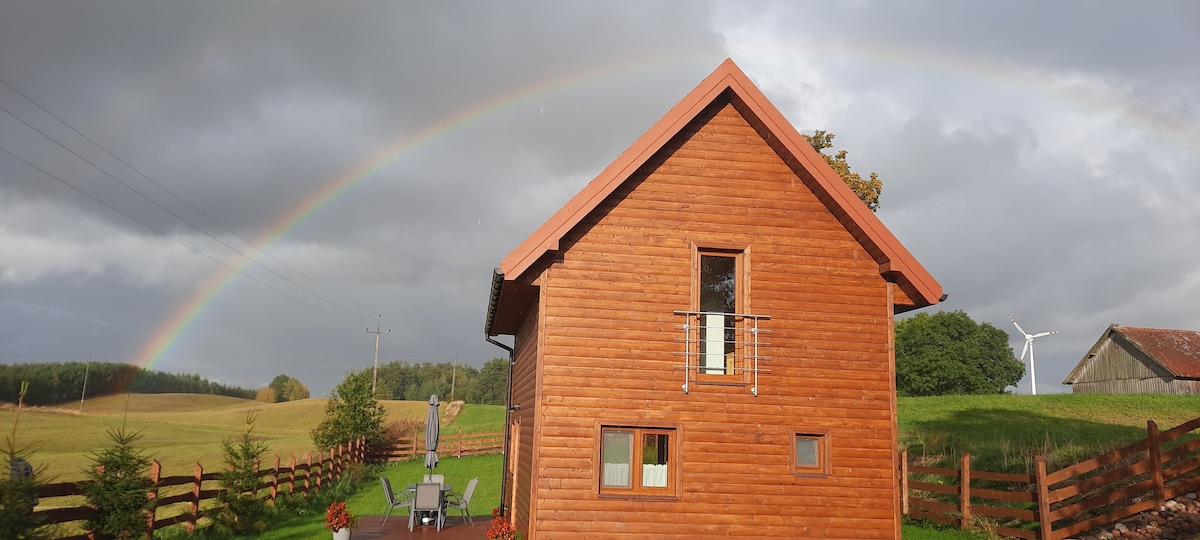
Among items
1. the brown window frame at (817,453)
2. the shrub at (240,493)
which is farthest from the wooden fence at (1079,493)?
the shrub at (240,493)

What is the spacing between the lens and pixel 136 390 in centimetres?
8862

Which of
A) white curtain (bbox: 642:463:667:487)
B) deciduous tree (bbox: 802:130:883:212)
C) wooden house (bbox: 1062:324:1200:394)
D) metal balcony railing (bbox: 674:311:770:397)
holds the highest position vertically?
deciduous tree (bbox: 802:130:883:212)

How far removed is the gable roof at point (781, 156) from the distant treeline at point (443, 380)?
96.5 meters

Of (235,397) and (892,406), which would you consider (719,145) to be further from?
(235,397)

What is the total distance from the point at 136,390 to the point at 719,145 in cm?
9541

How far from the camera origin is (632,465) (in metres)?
10.8

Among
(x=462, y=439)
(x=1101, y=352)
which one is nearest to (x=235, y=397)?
(x=462, y=439)

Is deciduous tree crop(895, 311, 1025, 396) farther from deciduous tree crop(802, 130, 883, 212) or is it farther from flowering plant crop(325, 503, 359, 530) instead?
flowering plant crop(325, 503, 359, 530)

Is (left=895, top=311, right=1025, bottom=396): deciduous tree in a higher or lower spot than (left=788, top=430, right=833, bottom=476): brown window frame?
higher

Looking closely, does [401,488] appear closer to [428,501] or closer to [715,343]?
[428,501]

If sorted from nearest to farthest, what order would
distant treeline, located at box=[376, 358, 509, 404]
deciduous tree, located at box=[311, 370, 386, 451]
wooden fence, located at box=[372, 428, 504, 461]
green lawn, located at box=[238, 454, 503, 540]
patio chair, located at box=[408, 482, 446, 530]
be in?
patio chair, located at box=[408, 482, 446, 530], green lawn, located at box=[238, 454, 503, 540], deciduous tree, located at box=[311, 370, 386, 451], wooden fence, located at box=[372, 428, 504, 461], distant treeline, located at box=[376, 358, 509, 404]

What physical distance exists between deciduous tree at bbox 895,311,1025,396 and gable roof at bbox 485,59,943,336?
59041 millimetres

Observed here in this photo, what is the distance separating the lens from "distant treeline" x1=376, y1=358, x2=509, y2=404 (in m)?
110

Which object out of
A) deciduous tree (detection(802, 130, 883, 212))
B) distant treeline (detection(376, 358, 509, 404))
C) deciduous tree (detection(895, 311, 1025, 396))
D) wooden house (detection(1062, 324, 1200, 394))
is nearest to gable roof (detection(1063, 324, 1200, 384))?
wooden house (detection(1062, 324, 1200, 394))
